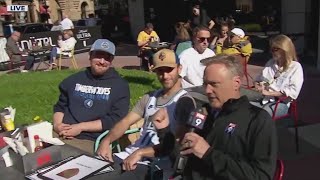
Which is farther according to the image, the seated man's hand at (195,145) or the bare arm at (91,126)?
the bare arm at (91,126)

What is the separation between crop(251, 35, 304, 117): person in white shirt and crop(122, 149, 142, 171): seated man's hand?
2.04 m

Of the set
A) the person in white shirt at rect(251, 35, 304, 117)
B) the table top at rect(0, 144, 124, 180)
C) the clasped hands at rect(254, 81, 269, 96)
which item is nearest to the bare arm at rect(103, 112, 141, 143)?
the table top at rect(0, 144, 124, 180)

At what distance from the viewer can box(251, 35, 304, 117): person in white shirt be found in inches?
187

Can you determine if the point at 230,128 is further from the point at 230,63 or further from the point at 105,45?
the point at 105,45

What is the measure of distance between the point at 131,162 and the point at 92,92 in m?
1.18

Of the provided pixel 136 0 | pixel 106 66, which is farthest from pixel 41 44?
pixel 106 66

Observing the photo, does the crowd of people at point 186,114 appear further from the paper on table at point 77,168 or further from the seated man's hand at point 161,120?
the paper on table at point 77,168

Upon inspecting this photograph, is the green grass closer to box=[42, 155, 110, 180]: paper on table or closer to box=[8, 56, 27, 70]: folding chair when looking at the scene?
box=[8, 56, 27, 70]: folding chair

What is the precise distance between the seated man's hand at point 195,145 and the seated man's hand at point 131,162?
2.35 feet

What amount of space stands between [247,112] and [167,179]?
86 cm

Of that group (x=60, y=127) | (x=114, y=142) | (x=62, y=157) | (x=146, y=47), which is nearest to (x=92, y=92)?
(x=60, y=127)

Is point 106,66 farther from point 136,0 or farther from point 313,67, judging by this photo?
point 136,0

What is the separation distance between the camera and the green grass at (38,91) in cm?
735

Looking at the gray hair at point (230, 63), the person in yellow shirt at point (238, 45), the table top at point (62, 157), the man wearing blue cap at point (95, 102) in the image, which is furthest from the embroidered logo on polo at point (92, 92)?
the person in yellow shirt at point (238, 45)
